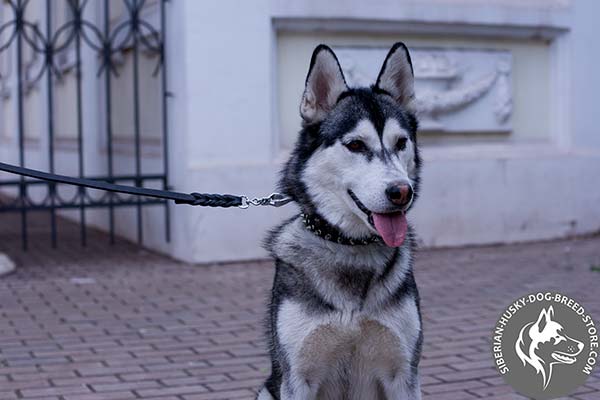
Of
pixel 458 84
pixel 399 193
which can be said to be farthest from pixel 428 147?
pixel 399 193

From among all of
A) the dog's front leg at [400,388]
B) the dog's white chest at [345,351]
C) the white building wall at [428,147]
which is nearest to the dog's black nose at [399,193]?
the dog's white chest at [345,351]

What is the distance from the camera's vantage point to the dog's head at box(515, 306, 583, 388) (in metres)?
5.23

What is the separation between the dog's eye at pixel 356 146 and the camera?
13.1 feet

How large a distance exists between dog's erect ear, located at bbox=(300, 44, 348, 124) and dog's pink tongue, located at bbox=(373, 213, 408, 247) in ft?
1.66

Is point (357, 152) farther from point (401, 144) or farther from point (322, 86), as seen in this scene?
point (322, 86)

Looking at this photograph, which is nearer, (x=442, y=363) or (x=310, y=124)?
(x=310, y=124)

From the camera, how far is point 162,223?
10742mm

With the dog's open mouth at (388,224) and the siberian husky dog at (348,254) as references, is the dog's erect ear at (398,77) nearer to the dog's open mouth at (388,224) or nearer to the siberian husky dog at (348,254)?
the siberian husky dog at (348,254)

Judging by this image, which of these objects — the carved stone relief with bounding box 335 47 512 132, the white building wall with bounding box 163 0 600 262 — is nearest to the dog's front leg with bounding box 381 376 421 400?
the white building wall with bounding box 163 0 600 262

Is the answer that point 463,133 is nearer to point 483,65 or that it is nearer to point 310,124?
point 483,65

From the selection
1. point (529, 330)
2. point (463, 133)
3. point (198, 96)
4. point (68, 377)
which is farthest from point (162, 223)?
point (529, 330)

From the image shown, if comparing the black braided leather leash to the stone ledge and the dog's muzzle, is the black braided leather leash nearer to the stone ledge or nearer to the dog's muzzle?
the dog's muzzle

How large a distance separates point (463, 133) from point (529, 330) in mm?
6113

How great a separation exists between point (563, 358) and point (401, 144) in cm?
198
